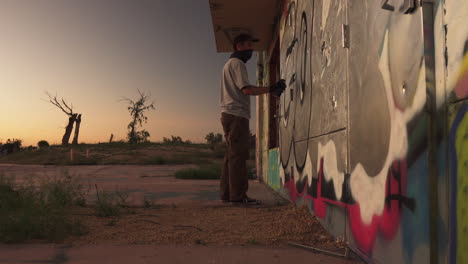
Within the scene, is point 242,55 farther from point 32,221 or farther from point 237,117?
point 32,221

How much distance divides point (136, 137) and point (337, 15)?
28428 millimetres

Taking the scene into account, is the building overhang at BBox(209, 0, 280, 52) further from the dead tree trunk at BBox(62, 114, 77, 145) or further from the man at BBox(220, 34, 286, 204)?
the dead tree trunk at BBox(62, 114, 77, 145)

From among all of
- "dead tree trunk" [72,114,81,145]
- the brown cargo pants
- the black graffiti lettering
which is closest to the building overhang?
the brown cargo pants

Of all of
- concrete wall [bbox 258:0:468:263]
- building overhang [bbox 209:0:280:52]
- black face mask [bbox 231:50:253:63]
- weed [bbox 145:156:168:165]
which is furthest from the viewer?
weed [bbox 145:156:168:165]

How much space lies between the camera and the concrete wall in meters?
1.04

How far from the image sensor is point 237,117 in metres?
3.64

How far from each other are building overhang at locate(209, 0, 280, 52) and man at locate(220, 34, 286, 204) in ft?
5.41

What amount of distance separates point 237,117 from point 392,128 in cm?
232

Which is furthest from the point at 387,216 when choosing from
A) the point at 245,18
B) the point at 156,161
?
the point at 156,161

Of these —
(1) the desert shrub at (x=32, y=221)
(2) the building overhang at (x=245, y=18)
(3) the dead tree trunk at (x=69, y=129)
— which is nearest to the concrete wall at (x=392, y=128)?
(1) the desert shrub at (x=32, y=221)

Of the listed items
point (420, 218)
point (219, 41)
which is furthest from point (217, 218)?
point (219, 41)

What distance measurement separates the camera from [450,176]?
104 centimetres

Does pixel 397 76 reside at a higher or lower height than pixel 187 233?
higher

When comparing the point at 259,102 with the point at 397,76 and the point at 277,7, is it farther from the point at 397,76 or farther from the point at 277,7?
the point at 397,76
